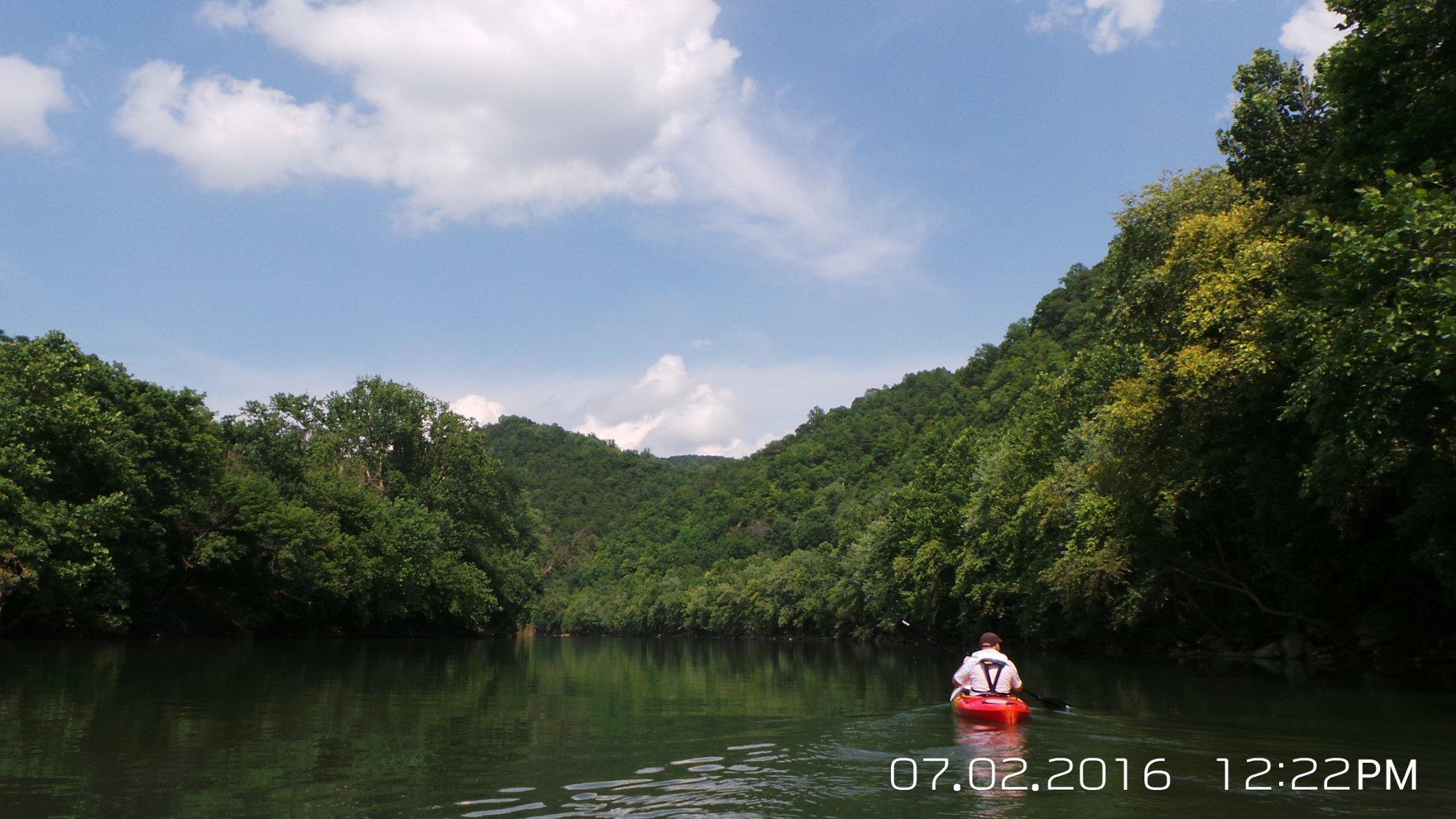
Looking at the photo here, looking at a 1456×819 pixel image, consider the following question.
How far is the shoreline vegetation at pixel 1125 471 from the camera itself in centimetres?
1736

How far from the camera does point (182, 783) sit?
891 centimetres

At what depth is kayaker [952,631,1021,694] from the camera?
14727mm

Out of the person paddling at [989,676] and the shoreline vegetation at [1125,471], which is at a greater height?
the shoreline vegetation at [1125,471]

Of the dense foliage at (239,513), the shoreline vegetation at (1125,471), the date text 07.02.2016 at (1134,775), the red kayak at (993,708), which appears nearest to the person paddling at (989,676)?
the red kayak at (993,708)

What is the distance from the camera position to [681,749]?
1212 centimetres

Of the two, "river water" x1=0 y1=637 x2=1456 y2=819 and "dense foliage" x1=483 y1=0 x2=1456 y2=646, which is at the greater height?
"dense foliage" x1=483 y1=0 x2=1456 y2=646

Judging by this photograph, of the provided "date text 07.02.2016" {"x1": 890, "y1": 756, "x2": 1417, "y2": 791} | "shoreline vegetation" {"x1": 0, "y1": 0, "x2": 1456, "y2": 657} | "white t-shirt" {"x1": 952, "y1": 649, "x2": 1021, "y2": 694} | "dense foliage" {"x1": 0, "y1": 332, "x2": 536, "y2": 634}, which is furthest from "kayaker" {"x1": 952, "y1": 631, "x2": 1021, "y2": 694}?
"dense foliage" {"x1": 0, "y1": 332, "x2": 536, "y2": 634}

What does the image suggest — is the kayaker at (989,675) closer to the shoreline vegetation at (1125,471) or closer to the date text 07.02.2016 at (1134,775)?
the date text 07.02.2016 at (1134,775)

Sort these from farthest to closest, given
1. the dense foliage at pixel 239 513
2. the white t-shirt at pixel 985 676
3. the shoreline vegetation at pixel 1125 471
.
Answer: the dense foliage at pixel 239 513, the shoreline vegetation at pixel 1125 471, the white t-shirt at pixel 985 676

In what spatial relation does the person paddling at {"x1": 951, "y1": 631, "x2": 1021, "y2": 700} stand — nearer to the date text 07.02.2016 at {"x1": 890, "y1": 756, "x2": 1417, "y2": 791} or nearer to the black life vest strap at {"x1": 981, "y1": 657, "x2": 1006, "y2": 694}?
the black life vest strap at {"x1": 981, "y1": 657, "x2": 1006, "y2": 694}

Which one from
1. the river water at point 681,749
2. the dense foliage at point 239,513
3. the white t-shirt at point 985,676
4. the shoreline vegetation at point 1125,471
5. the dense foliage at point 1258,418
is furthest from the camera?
the dense foliage at point 239,513

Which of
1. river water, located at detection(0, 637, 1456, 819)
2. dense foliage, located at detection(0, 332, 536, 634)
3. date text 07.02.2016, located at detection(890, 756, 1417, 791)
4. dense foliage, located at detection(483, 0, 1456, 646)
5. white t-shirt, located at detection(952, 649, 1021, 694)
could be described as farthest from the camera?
dense foliage, located at detection(0, 332, 536, 634)

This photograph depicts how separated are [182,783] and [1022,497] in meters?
39.0

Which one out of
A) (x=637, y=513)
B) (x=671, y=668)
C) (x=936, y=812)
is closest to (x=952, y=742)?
(x=936, y=812)
